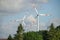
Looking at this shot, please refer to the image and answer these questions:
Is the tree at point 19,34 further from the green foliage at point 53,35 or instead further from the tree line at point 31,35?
the green foliage at point 53,35

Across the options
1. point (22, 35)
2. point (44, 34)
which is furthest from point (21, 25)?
point (44, 34)

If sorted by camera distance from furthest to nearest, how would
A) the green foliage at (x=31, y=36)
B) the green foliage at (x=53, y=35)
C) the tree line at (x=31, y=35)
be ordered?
1. the green foliage at (x=31, y=36)
2. the green foliage at (x=53, y=35)
3. the tree line at (x=31, y=35)

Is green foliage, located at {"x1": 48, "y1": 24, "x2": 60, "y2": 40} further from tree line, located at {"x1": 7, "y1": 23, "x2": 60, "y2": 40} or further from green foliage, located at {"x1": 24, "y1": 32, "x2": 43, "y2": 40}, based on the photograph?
green foliage, located at {"x1": 24, "y1": 32, "x2": 43, "y2": 40}

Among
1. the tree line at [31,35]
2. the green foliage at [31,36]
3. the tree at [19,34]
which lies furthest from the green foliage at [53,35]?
the tree at [19,34]

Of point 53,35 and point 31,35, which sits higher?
point 31,35

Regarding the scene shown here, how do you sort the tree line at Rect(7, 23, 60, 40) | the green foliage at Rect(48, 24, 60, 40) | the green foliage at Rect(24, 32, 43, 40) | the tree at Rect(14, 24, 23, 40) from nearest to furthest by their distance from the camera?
the tree at Rect(14, 24, 23, 40) → the tree line at Rect(7, 23, 60, 40) → the green foliage at Rect(48, 24, 60, 40) → the green foliage at Rect(24, 32, 43, 40)

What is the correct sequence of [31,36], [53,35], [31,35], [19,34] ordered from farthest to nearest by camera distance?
[31,35] → [31,36] → [53,35] → [19,34]

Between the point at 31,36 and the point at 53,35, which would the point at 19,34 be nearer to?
the point at 31,36

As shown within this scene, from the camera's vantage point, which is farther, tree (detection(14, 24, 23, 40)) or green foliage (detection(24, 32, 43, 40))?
green foliage (detection(24, 32, 43, 40))

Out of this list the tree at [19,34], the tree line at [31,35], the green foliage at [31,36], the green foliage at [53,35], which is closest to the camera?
the tree at [19,34]

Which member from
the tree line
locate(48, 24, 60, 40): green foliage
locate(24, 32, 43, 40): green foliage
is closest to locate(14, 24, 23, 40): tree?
the tree line

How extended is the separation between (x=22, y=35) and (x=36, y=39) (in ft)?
15.5

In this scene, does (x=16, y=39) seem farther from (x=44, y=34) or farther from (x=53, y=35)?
(x=44, y=34)

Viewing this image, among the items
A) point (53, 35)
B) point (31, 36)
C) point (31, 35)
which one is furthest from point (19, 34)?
point (53, 35)
